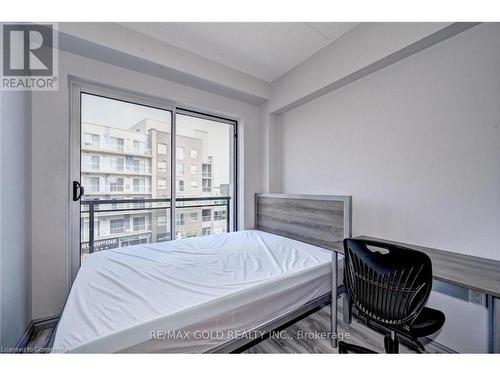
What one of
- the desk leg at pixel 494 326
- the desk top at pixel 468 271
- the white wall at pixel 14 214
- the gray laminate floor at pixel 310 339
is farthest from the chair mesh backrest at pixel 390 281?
the white wall at pixel 14 214

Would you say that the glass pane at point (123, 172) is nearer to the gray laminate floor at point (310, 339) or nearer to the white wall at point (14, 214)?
the white wall at point (14, 214)

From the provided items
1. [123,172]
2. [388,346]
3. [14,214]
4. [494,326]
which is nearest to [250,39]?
[123,172]

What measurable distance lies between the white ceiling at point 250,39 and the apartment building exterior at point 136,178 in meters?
0.96

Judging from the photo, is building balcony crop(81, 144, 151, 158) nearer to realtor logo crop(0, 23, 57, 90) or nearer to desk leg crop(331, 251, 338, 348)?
realtor logo crop(0, 23, 57, 90)

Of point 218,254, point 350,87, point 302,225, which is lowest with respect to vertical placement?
point 218,254

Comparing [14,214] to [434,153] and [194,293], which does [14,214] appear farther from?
[434,153]

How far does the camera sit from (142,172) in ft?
8.06

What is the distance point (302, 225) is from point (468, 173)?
1547 mm

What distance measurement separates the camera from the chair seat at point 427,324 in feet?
3.71

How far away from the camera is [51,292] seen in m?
1.90

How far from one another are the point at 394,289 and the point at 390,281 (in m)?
0.04

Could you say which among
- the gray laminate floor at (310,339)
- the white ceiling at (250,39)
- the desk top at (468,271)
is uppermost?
the white ceiling at (250,39)
